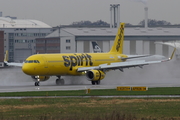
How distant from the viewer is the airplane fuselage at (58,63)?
63.3 m

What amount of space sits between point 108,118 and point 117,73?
51.0 meters

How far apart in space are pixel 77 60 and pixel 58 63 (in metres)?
3.61

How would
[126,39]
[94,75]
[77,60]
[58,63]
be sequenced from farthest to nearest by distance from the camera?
[126,39] < [77,60] < [58,63] < [94,75]

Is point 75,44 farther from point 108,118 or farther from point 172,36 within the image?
point 108,118

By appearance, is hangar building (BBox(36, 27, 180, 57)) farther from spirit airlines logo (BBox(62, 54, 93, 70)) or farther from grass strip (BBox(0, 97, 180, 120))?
grass strip (BBox(0, 97, 180, 120))

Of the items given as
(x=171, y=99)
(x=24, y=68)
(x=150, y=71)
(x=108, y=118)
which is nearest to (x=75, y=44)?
(x=150, y=71)

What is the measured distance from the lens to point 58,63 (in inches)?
2576

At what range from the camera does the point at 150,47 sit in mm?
137000

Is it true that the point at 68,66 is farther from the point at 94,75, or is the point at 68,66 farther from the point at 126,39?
the point at 126,39

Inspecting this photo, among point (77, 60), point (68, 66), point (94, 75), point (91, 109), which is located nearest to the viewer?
point (91, 109)

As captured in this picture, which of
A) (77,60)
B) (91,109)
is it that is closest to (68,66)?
(77,60)

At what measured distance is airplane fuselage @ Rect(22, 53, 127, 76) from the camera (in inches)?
2494

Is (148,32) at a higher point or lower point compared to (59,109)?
higher

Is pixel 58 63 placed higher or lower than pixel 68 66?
higher
